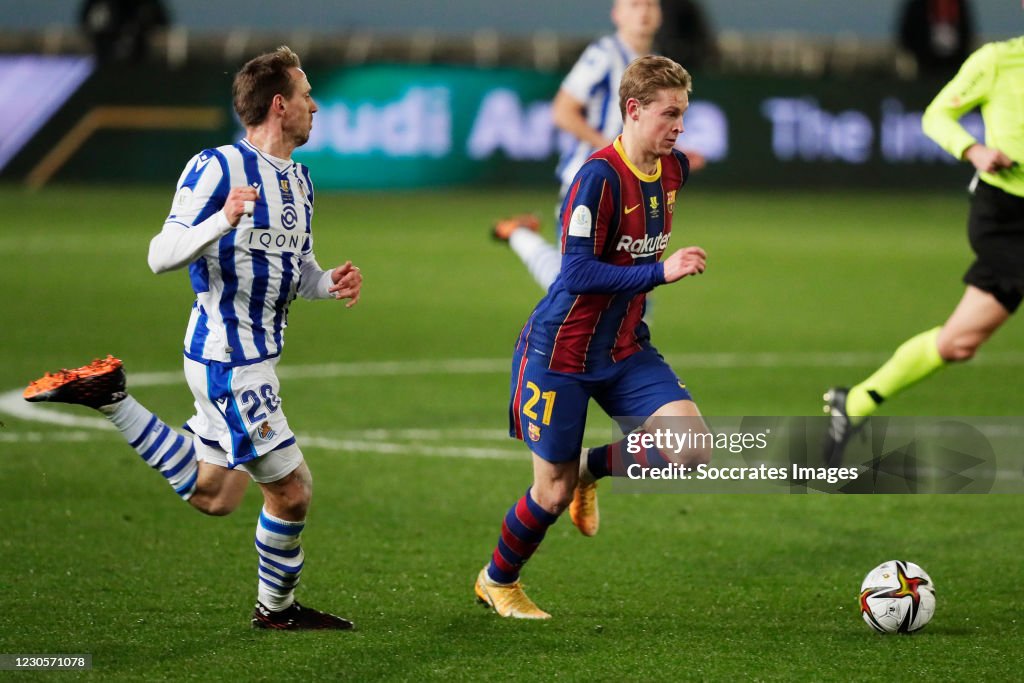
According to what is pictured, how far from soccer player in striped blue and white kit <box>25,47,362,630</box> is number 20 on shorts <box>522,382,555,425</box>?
73cm

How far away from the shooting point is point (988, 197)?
6.59 meters

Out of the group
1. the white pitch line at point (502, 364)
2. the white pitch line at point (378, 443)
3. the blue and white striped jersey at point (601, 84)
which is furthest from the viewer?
the white pitch line at point (502, 364)

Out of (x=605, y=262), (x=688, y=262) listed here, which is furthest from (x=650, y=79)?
(x=688, y=262)

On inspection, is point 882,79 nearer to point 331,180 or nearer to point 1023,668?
point 331,180

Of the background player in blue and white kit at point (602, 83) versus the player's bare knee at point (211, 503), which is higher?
the background player in blue and white kit at point (602, 83)

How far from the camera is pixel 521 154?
22.7 metres

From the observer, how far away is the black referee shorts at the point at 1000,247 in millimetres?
6516

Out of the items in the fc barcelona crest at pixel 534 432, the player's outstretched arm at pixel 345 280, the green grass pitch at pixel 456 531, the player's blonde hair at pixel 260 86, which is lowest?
the green grass pitch at pixel 456 531

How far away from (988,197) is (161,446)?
3509 millimetres

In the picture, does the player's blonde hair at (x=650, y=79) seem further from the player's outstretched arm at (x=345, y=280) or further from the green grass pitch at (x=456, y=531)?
the green grass pitch at (x=456, y=531)

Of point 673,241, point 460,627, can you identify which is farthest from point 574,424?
point 673,241

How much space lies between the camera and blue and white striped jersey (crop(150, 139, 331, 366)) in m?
5.18

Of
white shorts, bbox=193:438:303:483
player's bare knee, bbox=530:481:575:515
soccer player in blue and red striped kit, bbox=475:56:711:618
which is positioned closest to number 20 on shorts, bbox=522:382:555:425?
soccer player in blue and red striped kit, bbox=475:56:711:618

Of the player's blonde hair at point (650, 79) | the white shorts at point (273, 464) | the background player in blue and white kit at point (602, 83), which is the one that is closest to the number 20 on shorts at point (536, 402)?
the white shorts at point (273, 464)
